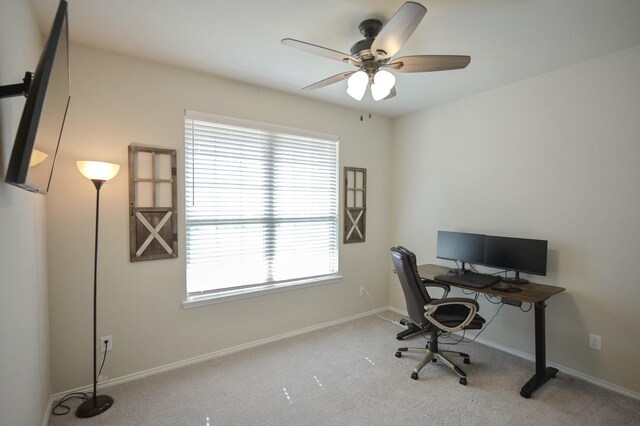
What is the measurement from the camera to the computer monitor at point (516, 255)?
2.69 meters

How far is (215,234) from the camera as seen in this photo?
2.96 metres

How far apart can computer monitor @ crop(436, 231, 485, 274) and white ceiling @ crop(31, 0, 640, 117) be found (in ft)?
5.21

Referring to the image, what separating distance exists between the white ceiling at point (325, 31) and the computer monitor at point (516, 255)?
1.55 meters

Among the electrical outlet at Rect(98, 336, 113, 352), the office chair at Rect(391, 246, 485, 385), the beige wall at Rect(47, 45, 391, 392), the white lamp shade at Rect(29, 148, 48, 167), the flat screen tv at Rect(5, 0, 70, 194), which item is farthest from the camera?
the office chair at Rect(391, 246, 485, 385)

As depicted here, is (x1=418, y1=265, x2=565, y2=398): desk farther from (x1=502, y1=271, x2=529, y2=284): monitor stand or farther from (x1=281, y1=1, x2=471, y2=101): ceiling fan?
(x1=281, y1=1, x2=471, y2=101): ceiling fan

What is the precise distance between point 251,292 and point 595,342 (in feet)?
9.98

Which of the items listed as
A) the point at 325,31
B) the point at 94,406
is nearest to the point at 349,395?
the point at 94,406

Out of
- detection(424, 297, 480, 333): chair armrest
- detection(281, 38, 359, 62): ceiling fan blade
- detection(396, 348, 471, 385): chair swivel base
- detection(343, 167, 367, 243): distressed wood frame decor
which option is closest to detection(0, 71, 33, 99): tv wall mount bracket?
detection(281, 38, 359, 62): ceiling fan blade

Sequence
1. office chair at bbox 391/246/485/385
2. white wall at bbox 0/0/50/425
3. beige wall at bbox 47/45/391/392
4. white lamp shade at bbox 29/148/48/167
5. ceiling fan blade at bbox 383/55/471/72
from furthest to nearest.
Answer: office chair at bbox 391/246/485/385 < beige wall at bbox 47/45/391/392 < ceiling fan blade at bbox 383/55/471/72 < white wall at bbox 0/0/50/425 < white lamp shade at bbox 29/148/48/167

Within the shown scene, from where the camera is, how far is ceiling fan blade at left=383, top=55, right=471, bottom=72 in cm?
187

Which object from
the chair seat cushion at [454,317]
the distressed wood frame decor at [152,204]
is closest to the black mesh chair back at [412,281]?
the chair seat cushion at [454,317]

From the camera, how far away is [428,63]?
1957 millimetres

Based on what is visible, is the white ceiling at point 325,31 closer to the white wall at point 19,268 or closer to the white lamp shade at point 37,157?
the white wall at point 19,268

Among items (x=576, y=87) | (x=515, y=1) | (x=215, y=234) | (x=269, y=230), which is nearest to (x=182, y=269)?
(x=215, y=234)
